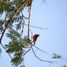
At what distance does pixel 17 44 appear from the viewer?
56 cm

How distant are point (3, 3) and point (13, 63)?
0.72 ft

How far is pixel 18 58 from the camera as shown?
21.6 inches

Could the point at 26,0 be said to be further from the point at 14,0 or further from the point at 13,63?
the point at 13,63

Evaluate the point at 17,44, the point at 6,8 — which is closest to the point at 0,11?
the point at 6,8

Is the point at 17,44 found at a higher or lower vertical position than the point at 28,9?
lower

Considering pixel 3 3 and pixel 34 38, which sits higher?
pixel 3 3

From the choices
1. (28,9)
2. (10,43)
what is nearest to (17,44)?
A: (10,43)

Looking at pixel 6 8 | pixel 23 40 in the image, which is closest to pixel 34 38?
pixel 23 40

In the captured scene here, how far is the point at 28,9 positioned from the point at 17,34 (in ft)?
0.32

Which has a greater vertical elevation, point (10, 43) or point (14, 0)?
point (14, 0)

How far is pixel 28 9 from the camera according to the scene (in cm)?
55

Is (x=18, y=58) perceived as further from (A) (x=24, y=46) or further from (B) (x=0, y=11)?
(B) (x=0, y=11)

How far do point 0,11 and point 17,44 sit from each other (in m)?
0.14

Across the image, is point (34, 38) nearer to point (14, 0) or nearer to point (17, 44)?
point (17, 44)
